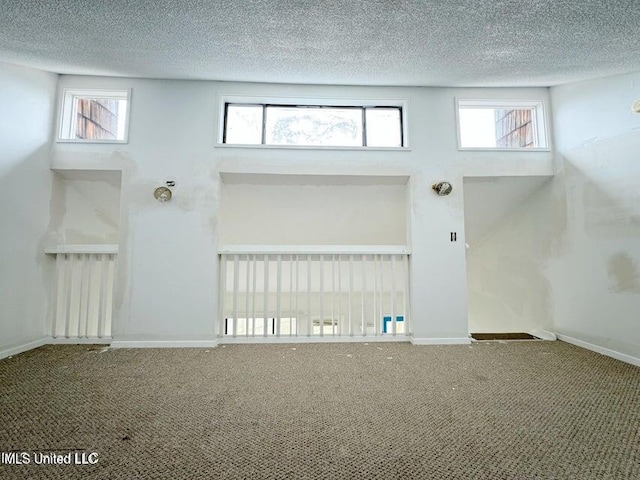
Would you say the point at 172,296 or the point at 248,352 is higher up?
the point at 172,296

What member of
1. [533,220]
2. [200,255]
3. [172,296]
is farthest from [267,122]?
[533,220]

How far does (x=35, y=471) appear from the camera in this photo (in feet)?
3.49

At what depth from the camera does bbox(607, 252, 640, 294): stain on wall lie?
91.8 inches

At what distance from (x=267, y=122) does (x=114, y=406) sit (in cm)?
265

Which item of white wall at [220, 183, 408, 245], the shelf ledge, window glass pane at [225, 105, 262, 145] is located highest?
window glass pane at [225, 105, 262, 145]

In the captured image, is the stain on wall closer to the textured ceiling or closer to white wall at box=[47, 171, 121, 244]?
the textured ceiling

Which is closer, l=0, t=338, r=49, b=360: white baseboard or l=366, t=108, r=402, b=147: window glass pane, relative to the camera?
l=0, t=338, r=49, b=360: white baseboard

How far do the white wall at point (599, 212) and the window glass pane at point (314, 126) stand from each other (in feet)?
6.75

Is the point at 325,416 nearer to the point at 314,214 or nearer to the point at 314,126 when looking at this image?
the point at 314,214

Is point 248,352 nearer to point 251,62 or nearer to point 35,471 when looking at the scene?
point 35,471

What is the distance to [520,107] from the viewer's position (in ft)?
10.5

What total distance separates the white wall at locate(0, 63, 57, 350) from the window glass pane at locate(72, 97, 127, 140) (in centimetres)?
22

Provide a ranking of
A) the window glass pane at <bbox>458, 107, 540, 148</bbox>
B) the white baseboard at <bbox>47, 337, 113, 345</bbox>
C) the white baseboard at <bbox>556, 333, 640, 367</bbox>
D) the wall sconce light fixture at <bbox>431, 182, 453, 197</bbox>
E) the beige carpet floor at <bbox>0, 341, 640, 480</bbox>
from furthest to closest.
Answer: the window glass pane at <bbox>458, 107, 540, 148</bbox>
the wall sconce light fixture at <bbox>431, 182, 453, 197</bbox>
the white baseboard at <bbox>47, 337, 113, 345</bbox>
the white baseboard at <bbox>556, 333, 640, 367</bbox>
the beige carpet floor at <bbox>0, 341, 640, 480</bbox>

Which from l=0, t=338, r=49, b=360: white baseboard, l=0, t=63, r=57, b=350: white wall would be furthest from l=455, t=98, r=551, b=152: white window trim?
l=0, t=338, r=49, b=360: white baseboard
